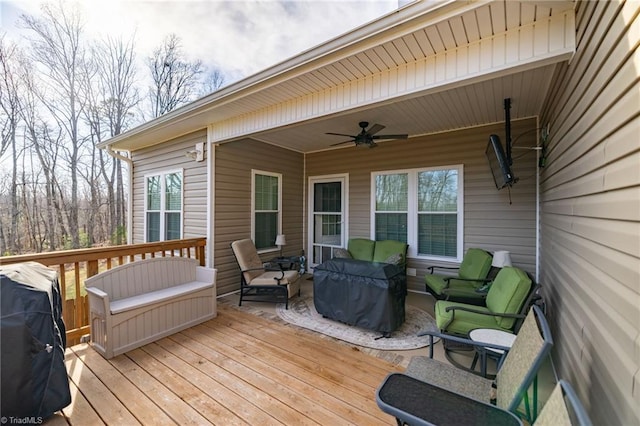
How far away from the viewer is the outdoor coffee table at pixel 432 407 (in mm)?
1291

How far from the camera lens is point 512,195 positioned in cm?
434

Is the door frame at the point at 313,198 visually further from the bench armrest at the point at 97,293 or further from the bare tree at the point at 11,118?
the bare tree at the point at 11,118

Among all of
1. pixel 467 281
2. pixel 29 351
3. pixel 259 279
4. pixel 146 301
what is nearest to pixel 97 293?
pixel 146 301

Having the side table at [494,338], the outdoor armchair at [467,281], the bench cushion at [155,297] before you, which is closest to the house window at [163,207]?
the bench cushion at [155,297]

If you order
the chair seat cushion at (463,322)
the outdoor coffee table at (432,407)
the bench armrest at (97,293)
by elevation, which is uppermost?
the bench armrest at (97,293)

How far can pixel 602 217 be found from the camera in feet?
4.51

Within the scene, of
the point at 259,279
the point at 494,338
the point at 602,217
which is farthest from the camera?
the point at 259,279

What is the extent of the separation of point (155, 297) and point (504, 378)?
11.5 ft

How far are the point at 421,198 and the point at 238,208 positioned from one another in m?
3.53

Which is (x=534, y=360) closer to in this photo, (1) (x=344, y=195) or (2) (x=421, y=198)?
(2) (x=421, y=198)

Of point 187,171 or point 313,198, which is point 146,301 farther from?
point 313,198

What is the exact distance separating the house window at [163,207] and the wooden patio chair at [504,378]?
16.6 ft

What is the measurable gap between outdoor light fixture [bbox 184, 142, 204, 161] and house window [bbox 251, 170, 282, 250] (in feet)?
3.26

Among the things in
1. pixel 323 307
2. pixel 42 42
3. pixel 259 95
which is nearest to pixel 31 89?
pixel 42 42
